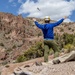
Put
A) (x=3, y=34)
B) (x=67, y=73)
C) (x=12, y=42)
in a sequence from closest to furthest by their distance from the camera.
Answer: (x=67, y=73) → (x=12, y=42) → (x=3, y=34)

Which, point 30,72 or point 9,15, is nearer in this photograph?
point 30,72

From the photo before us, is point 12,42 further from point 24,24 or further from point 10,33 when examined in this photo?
point 24,24

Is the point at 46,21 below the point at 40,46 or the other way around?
the other way around

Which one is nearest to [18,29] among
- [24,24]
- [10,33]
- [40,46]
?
[10,33]

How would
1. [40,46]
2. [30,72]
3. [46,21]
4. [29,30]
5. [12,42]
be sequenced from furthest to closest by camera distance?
[29,30], [12,42], [40,46], [46,21], [30,72]

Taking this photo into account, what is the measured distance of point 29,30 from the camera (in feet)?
347

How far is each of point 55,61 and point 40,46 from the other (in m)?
28.4

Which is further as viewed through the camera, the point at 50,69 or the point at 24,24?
the point at 24,24

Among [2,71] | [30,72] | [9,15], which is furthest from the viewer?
[9,15]

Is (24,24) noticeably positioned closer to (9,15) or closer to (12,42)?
(9,15)

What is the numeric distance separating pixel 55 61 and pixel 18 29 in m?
89.5

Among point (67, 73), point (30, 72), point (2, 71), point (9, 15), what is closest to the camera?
point (67, 73)

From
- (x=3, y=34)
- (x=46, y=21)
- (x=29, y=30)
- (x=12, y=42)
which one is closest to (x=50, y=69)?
(x=46, y=21)

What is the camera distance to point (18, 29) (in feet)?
329
